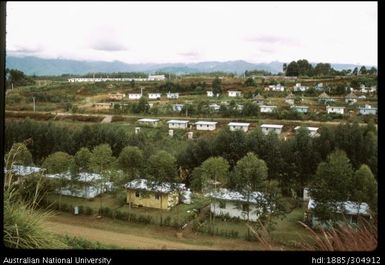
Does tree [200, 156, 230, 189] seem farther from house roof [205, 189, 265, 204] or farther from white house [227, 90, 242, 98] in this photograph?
white house [227, 90, 242, 98]

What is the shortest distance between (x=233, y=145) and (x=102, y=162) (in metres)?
2.85

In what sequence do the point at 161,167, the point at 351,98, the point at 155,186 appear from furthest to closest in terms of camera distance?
the point at 161,167 → the point at 155,186 → the point at 351,98

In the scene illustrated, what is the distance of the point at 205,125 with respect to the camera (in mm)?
10711

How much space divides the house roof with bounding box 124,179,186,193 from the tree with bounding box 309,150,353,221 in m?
2.37

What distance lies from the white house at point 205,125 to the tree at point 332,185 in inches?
169

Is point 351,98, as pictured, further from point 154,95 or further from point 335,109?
point 154,95

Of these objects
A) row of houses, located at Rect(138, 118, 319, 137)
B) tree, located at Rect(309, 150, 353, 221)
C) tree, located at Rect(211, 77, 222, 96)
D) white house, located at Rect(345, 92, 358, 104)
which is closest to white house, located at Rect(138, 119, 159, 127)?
row of houses, located at Rect(138, 118, 319, 137)

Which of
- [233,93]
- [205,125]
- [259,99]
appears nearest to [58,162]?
[205,125]

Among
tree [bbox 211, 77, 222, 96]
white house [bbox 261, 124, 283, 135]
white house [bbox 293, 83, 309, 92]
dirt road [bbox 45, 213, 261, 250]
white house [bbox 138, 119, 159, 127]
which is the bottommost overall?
dirt road [bbox 45, 213, 261, 250]

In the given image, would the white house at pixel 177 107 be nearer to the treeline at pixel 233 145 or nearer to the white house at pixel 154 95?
the white house at pixel 154 95

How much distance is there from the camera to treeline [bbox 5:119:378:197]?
691cm

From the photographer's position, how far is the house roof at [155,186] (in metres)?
7.25

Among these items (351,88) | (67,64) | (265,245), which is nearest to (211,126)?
(351,88)

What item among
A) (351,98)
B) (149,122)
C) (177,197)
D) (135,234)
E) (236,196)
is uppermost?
(351,98)
